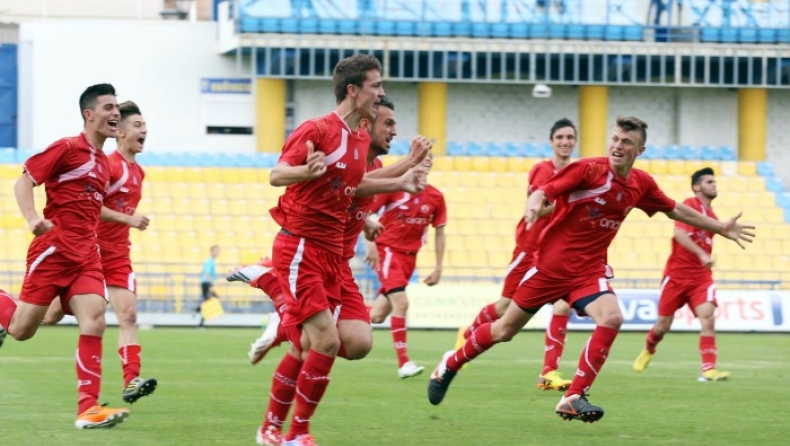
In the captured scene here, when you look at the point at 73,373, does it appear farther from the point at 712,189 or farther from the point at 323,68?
the point at 323,68

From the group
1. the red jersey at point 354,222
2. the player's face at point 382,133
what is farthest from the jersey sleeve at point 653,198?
the red jersey at point 354,222

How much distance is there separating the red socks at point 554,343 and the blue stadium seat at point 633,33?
21.7 m

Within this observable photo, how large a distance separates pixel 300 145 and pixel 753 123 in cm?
2900

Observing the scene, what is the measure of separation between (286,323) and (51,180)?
7.32 ft

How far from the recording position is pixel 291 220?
840 centimetres

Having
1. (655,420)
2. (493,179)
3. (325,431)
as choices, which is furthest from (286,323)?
(493,179)

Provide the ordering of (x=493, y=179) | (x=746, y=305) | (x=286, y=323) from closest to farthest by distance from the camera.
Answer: (x=286, y=323) < (x=746, y=305) < (x=493, y=179)

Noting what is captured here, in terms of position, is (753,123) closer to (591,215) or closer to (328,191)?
(591,215)

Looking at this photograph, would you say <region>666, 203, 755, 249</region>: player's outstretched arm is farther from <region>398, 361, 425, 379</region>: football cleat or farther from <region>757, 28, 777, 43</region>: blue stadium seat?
<region>757, 28, 777, 43</region>: blue stadium seat

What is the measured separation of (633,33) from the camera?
3362 cm

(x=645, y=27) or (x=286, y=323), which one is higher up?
(x=645, y=27)

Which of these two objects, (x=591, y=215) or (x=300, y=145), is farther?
(x=591, y=215)

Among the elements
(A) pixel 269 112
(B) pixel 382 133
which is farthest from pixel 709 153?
(B) pixel 382 133

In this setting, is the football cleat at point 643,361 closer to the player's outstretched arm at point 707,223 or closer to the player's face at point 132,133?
the player's outstretched arm at point 707,223
